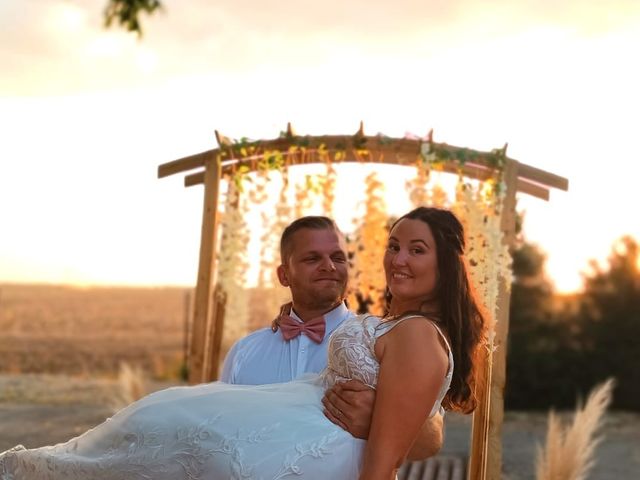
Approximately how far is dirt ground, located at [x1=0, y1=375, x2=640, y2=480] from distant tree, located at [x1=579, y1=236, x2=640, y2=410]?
0.56 metres

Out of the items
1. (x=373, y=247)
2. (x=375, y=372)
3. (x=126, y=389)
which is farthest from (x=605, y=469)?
(x=375, y=372)

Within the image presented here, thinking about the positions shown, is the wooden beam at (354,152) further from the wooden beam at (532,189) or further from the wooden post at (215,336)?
the wooden post at (215,336)

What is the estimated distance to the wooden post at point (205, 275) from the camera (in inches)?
246

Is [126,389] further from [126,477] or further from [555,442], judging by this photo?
[126,477]

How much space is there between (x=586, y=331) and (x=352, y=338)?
11.2 meters

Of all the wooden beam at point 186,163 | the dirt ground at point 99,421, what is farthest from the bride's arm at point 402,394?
the dirt ground at point 99,421

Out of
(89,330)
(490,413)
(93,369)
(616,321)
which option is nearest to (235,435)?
(490,413)

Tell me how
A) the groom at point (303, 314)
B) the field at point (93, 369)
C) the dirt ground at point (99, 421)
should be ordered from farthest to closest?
the field at point (93, 369)
the dirt ground at point (99, 421)
the groom at point (303, 314)

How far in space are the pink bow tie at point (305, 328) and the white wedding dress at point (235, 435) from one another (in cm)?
79

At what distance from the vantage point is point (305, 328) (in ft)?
13.3

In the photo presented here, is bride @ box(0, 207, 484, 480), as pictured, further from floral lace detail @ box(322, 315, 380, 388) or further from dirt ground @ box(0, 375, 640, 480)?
dirt ground @ box(0, 375, 640, 480)

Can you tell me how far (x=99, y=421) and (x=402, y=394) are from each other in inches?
342

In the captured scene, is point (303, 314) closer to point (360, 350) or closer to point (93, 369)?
point (360, 350)

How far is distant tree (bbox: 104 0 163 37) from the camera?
607cm
